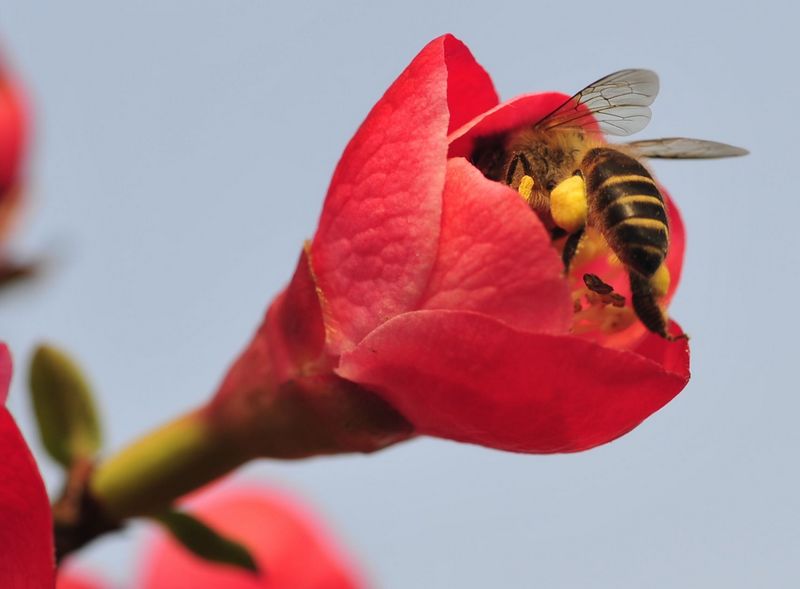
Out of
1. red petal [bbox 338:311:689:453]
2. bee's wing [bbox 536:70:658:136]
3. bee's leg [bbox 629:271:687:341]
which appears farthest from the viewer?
bee's wing [bbox 536:70:658:136]

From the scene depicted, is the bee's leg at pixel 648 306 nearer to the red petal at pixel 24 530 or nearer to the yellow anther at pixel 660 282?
the yellow anther at pixel 660 282

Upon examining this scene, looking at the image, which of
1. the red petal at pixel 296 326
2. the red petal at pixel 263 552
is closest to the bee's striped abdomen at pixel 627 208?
the red petal at pixel 296 326

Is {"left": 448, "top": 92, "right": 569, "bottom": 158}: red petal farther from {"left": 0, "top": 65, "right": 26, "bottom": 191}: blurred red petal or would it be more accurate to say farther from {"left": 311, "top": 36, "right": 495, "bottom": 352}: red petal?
{"left": 0, "top": 65, "right": 26, "bottom": 191}: blurred red petal

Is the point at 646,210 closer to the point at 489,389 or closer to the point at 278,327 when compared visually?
the point at 489,389

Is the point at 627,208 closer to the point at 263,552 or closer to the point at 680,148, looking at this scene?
the point at 680,148

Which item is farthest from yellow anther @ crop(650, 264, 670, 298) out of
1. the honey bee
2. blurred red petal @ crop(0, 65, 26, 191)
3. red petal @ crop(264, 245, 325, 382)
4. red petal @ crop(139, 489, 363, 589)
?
blurred red petal @ crop(0, 65, 26, 191)
